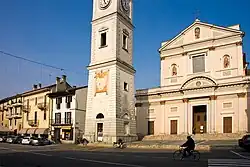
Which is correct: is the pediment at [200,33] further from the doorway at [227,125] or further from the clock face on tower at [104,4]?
the doorway at [227,125]

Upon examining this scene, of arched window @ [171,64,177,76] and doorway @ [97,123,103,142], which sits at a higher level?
arched window @ [171,64,177,76]

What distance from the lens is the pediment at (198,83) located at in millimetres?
44656

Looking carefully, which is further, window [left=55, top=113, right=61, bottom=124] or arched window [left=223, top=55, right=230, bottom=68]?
window [left=55, top=113, right=61, bottom=124]

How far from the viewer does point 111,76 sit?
138 feet

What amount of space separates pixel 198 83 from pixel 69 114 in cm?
2139

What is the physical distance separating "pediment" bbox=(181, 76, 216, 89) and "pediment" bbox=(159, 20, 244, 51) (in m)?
6.08

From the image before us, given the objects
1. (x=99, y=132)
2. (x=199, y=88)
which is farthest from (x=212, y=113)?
(x=99, y=132)

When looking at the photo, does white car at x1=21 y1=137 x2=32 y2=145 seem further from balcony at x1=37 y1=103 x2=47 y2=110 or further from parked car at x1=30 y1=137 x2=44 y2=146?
balcony at x1=37 y1=103 x2=47 y2=110

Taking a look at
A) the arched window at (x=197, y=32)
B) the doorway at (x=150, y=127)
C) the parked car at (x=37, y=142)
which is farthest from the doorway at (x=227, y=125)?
the parked car at (x=37, y=142)

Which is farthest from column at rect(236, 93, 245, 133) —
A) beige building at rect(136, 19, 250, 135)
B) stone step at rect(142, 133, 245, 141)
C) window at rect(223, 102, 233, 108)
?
stone step at rect(142, 133, 245, 141)

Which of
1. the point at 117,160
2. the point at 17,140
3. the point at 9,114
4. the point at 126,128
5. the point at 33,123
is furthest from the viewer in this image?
the point at 9,114

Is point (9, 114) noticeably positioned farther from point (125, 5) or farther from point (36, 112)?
point (125, 5)

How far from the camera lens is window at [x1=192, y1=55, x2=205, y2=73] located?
1842 inches

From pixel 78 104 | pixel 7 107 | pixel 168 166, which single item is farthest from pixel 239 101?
pixel 7 107
